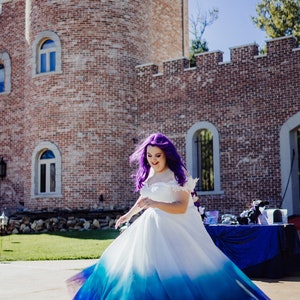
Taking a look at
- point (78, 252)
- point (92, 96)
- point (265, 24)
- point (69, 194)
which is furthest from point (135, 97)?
point (265, 24)

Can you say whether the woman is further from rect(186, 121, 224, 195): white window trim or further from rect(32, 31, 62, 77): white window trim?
rect(32, 31, 62, 77): white window trim

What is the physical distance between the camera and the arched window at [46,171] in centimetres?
1827

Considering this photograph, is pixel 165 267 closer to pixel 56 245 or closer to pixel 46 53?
pixel 56 245

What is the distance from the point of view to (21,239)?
15.4 m

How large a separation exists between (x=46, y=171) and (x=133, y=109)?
3.80 metres

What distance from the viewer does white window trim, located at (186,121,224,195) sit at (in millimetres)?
16688

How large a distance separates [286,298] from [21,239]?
35.3 ft

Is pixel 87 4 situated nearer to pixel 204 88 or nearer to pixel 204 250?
pixel 204 88

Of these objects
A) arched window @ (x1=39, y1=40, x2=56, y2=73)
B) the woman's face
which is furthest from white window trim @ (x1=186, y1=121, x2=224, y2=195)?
the woman's face

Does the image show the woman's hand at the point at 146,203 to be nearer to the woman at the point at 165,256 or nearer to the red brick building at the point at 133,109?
the woman at the point at 165,256

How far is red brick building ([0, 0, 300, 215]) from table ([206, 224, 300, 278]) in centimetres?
740

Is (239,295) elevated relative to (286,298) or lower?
elevated

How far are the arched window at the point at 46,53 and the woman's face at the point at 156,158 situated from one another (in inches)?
582

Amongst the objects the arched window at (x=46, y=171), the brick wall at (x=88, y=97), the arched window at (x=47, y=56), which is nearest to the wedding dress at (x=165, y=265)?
the brick wall at (x=88, y=97)
